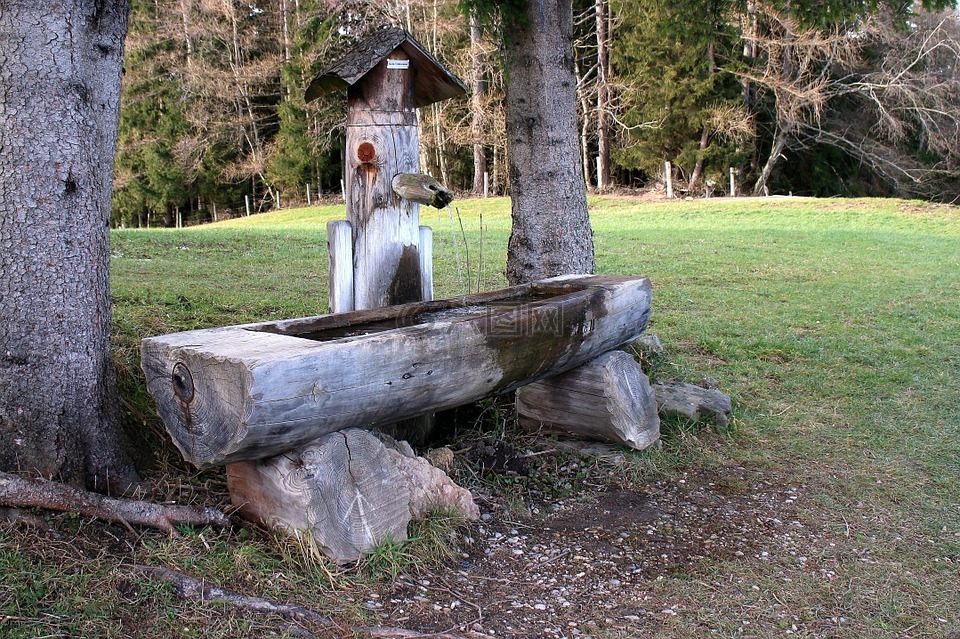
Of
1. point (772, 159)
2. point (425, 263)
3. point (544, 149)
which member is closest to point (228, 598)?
point (425, 263)

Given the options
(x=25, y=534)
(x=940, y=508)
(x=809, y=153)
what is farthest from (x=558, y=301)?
(x=809, y=153)

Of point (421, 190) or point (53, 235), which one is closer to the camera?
point (53, 235)

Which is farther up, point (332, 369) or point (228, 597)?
point (332, 369)

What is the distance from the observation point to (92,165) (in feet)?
10.2

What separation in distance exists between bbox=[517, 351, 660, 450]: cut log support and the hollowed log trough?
0.40 metres

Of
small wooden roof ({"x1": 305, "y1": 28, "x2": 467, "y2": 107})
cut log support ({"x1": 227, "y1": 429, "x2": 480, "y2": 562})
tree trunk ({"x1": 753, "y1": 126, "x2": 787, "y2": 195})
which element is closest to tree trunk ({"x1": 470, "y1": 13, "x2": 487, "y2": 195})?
tree trunk ({"x1": 753, "y1": 126, "x2": 787, "y2": 195})

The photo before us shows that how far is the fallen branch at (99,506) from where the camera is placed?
276 centimetres

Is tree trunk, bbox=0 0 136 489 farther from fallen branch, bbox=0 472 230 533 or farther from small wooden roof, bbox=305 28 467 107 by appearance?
small wooden roof, bbox=305 28 467 107

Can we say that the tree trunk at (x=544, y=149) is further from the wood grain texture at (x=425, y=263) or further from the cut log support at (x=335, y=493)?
the cut log support at (x=335, y=493)

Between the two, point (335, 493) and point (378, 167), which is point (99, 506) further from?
point (378, 167)

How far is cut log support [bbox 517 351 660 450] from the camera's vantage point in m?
4.28

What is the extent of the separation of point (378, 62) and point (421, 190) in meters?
0.67

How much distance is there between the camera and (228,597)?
2.61 m

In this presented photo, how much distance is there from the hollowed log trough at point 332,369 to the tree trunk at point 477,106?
1715 centimetres
